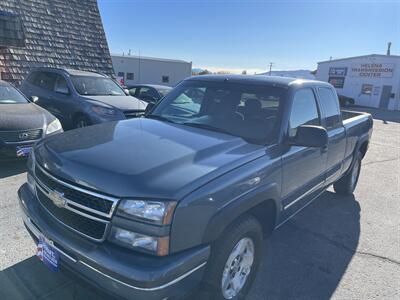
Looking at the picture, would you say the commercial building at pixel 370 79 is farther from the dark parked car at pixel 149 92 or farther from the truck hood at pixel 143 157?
the truck hood at pixel 143 157

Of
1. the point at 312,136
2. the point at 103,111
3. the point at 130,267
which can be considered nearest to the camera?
the point at 130,267

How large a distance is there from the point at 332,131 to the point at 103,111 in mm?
5110

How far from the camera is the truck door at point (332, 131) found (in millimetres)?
4219

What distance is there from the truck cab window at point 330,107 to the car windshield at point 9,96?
5645mm

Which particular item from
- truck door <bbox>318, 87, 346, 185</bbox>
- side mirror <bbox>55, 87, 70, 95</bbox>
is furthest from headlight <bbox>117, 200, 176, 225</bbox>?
side mirror <bbox>55, 87, 70, 95</bbox>

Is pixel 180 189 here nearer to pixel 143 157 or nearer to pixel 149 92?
pixel 143 157

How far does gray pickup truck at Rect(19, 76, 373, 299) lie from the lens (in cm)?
202

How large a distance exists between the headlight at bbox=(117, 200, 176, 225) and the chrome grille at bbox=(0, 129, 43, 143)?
13.7ft

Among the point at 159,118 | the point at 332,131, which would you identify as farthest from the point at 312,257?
the point at 159,118

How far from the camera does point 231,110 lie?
3408 millimetres

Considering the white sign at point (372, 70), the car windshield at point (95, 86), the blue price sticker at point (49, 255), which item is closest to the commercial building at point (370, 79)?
the white sign at point (372, 70)

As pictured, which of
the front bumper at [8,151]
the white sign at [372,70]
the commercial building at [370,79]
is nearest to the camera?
the front bumper at [8,151]

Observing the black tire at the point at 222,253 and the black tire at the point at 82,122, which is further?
the black tire at the point at 82,122

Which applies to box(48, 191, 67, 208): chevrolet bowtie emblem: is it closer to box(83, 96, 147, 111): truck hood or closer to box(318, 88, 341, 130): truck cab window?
box(318, 88, 341, 130): truck cab window
